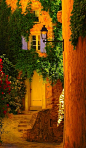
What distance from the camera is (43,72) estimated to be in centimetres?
1511

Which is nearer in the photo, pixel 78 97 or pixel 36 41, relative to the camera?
pixel 78 97

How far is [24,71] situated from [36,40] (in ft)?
6.49

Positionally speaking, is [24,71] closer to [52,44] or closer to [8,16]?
[52,44]

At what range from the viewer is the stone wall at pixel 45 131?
11367 millimetres

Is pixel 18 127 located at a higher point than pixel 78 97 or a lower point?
lower

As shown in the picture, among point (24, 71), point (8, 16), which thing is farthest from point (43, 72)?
point (8, 16)

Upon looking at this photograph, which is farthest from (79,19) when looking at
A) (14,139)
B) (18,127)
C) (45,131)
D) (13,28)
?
(13,28)

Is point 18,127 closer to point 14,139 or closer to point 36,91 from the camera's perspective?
point 14,139

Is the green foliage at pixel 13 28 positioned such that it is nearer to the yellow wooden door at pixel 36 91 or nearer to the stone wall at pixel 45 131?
the yellow wooden door at pixel 36 91

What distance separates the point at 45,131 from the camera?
1166 cm

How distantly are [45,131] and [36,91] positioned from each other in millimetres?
4543

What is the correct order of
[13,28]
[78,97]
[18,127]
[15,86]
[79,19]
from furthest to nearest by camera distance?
[13,28] < [15,86] < [18,127] < [78,97] < [79,19]

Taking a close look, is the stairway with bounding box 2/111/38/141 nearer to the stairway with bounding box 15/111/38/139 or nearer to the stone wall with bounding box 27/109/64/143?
the stairway with bounding box 15/111/38/139

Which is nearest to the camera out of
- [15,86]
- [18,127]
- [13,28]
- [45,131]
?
[45,131]
